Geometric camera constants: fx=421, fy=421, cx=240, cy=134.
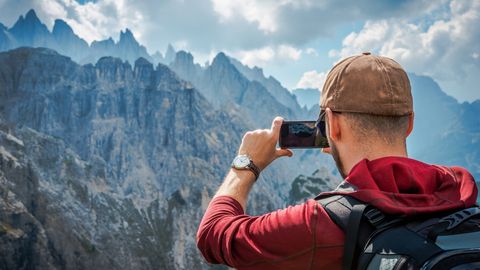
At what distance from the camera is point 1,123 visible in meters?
161

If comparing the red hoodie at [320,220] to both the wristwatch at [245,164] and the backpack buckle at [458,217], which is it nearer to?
the backpack buckle at [458,217]

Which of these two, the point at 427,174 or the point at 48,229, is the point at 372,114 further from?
the point at 48,229

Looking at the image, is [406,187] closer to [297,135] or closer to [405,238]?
[405,238]

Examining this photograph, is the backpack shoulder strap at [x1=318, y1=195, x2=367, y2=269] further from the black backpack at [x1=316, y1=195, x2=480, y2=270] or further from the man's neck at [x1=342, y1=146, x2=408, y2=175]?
the man's neck at [x1=342, y1=146, x2=408, y2=175]

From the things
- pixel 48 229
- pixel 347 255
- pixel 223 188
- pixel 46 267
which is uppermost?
pixel 223 188

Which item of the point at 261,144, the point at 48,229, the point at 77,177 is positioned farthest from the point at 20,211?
the point at 261,144

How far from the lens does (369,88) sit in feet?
9.45

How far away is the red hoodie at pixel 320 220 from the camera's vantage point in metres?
2.49

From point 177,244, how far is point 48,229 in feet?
221

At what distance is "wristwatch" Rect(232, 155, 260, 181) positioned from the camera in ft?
10.8

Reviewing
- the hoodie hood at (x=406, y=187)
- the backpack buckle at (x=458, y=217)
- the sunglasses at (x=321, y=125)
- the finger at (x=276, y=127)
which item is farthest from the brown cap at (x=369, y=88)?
the backpack buckle at (x=458, y=217)

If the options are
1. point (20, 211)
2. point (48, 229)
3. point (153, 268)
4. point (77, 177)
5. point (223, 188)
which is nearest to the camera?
point (223, 188)

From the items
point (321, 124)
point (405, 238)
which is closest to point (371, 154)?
point (321, 124)

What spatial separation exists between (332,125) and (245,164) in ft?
2.48
